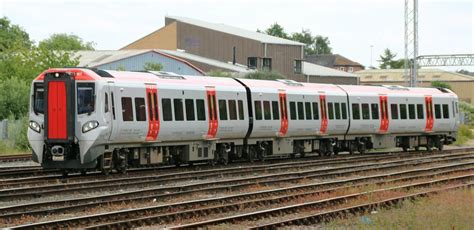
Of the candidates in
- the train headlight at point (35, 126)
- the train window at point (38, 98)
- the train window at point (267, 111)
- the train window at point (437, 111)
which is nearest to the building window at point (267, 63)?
the train window at point (437, 111)

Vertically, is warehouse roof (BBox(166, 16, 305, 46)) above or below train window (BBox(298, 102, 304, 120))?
above

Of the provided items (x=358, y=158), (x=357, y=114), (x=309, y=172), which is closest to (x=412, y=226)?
(x=309, y=172)

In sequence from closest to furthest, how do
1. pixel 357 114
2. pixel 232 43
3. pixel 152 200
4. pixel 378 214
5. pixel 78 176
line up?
pixel 378 214, pixel 152 200, pixel 78 176, pixel 357 114, pixel 232 43

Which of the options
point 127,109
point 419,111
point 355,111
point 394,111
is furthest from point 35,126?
point 419,111

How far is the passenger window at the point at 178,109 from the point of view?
25531 millimetres

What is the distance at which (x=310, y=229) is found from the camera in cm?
1432

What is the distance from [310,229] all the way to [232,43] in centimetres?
7011

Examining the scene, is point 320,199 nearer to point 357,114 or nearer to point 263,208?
point 263,208

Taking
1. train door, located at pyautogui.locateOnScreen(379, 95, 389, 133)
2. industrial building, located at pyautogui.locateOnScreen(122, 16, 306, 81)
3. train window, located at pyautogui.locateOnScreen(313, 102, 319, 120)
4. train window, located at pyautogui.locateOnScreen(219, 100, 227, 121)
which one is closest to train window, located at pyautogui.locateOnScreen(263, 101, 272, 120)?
train window, located at pyautogui.locateOnScreen(219, 100, 227, 121)

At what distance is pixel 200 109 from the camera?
2666cm

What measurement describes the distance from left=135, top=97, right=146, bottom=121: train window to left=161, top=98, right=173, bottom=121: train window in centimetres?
94

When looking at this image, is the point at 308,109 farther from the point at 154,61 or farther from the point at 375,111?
the point at 154,61

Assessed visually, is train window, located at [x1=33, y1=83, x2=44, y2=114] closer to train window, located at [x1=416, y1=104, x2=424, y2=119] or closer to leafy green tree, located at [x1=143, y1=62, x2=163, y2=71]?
train window, located at [x1=416, y1=104, x2=424, y2=119]

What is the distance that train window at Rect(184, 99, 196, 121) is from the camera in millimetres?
26047
